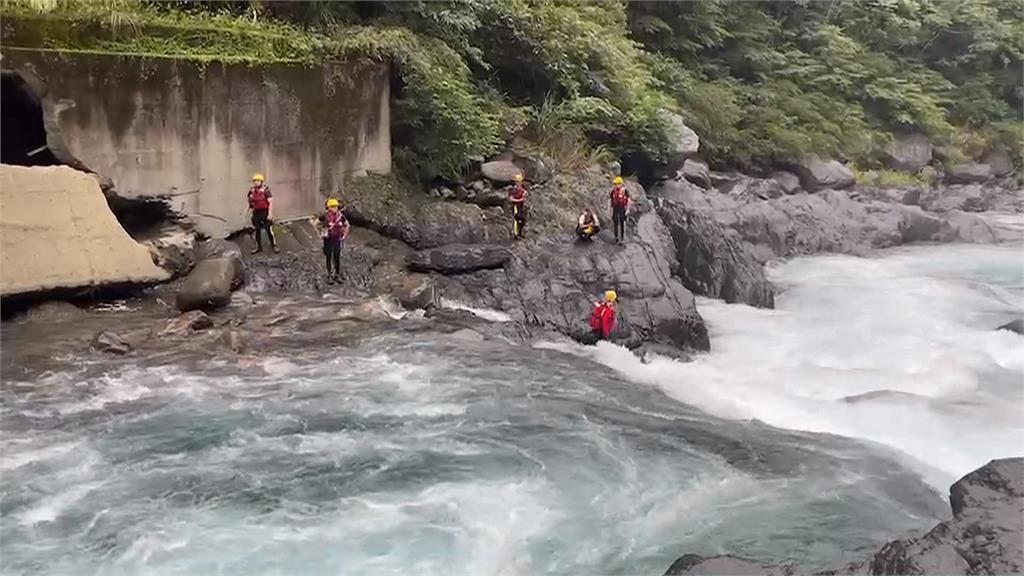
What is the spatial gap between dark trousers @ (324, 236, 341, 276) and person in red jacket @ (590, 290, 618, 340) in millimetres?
4022

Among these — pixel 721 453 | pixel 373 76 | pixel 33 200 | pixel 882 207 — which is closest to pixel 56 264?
pixel 33 200

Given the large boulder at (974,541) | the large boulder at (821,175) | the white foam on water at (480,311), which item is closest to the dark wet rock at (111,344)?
the white foam on water at (480,311)

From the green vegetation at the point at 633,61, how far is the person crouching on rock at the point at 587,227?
2.54 metres

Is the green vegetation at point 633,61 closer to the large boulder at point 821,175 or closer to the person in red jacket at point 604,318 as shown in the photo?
the large boulder at point 821,175

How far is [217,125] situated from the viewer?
13688 mm

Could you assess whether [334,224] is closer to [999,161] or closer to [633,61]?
[633,61]

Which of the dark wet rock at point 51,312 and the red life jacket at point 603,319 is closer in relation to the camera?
the dark wet rock at point 51,312

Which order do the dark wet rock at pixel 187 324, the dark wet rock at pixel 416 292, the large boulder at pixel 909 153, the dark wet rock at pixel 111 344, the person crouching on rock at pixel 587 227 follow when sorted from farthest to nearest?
1. the large boulder at pixel 909 153
2. the person crouching on rock at pixel 587 227
3. the dark wet rock at pixel 416 292
4. the dark wet rock at pixel 187 324
5. the dark wet rock at pixel 111 344

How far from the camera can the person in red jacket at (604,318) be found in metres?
12.8

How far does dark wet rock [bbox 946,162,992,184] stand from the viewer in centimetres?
2875

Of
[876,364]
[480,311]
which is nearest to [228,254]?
[480,311]

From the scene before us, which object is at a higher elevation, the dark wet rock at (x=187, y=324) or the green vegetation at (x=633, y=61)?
the green vegetation at (x=633, y=61)

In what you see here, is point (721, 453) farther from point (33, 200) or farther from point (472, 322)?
point (33, 200)

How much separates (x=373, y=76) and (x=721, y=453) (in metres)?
9.78
